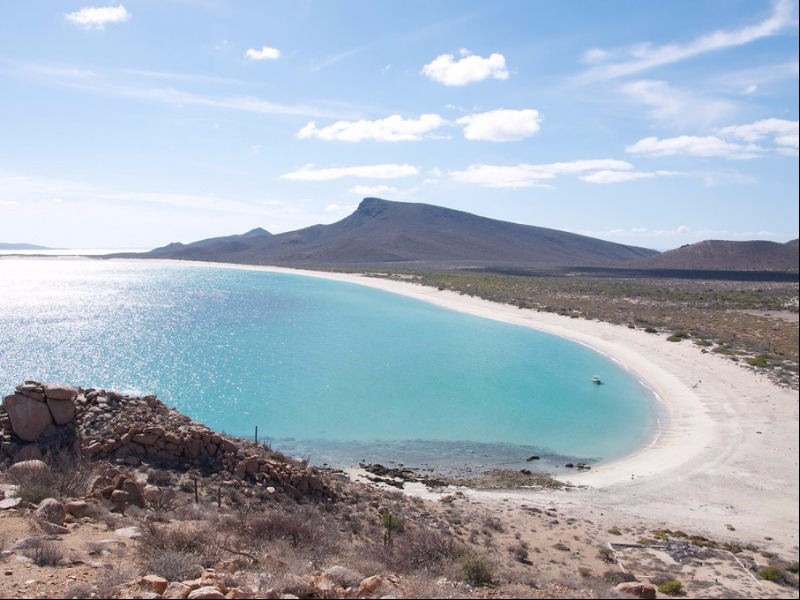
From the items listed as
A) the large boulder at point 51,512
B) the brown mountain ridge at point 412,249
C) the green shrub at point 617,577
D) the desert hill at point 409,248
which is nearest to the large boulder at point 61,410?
the large boulder at point 51,512

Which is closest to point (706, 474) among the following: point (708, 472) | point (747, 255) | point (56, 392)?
point (708, 472)

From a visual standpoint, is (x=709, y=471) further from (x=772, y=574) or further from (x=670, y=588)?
(x=670, y=588)

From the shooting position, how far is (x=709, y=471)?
14.6 m

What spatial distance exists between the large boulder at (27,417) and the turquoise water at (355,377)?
24.2 ft

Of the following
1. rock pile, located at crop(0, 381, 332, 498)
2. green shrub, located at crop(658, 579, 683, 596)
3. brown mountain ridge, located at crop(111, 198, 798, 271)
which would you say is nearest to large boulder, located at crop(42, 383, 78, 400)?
rock pile, located at crop(0, 381, 332, 498)

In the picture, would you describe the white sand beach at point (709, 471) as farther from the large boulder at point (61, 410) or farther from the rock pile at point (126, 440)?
the large boulder at point (61, 410)

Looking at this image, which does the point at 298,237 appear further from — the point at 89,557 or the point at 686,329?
the point at 89,557

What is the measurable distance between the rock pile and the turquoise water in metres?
5.57

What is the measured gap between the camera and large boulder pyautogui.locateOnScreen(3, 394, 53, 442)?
1127 centimetres

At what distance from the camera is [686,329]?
1247 inches

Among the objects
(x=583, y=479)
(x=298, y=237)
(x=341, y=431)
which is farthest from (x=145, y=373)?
(x=298, y=237)

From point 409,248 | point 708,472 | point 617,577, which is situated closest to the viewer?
point 617,577

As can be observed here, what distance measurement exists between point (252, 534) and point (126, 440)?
14.4 ft

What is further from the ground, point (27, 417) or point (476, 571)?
point (27, 417)
